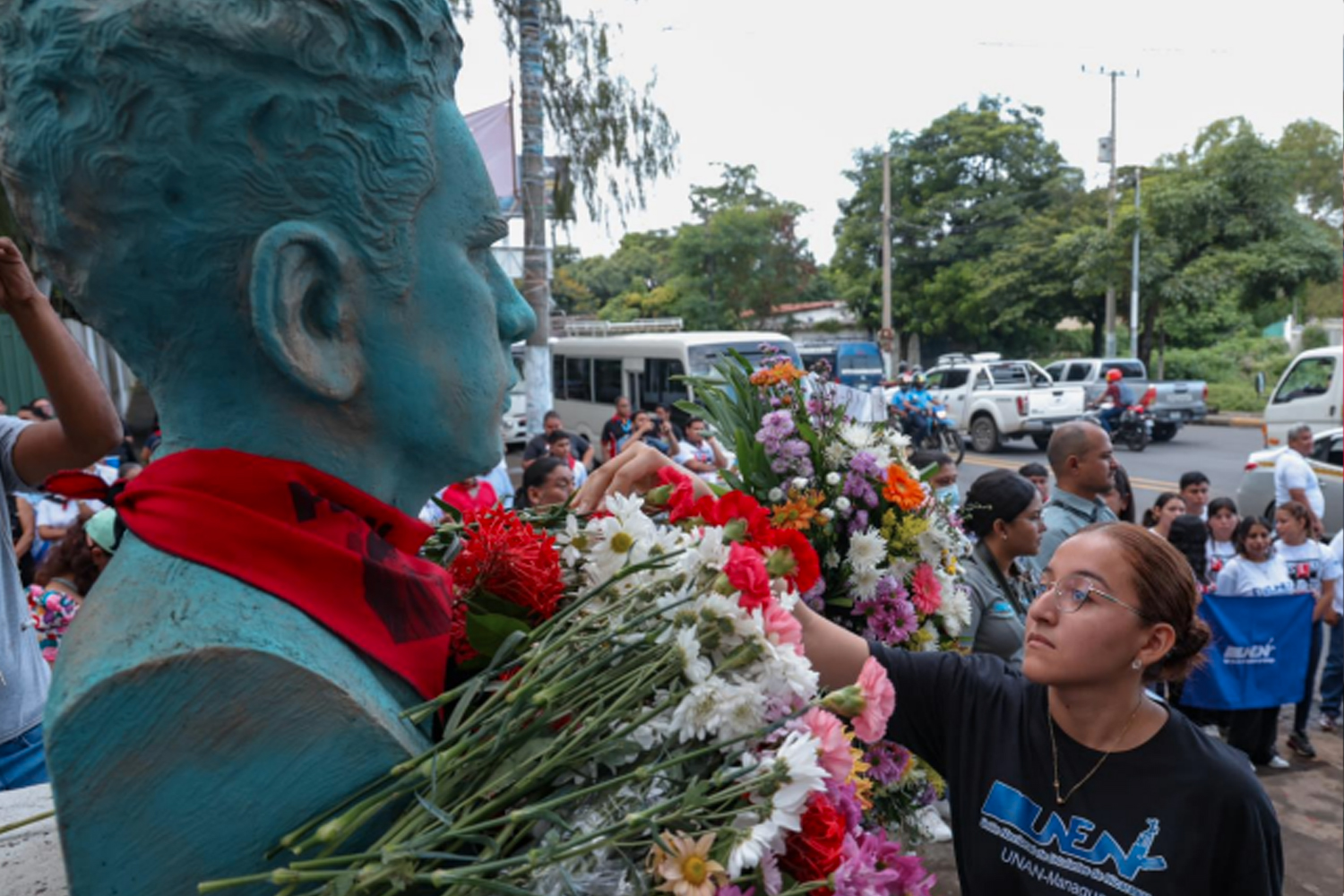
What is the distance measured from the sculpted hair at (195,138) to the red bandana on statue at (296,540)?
6.5 inches

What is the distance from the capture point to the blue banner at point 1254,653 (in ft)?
16.3

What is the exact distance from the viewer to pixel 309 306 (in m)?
1.11

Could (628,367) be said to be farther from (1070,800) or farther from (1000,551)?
(1070,800)

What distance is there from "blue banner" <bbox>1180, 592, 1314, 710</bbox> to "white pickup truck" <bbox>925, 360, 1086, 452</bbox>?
12298 mm

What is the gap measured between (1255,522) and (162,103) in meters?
5.84

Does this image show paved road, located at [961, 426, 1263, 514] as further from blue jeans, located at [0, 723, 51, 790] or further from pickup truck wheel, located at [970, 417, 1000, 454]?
blue jeans, located at [0, 723, 51, 790]

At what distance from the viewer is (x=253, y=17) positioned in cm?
100

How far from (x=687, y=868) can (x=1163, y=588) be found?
129 centimetres

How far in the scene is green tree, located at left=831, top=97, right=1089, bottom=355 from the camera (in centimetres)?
2886

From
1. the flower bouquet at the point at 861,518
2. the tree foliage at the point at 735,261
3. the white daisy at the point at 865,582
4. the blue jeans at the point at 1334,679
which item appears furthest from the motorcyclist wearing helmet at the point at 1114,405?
the tree foliage at the point at 735,261

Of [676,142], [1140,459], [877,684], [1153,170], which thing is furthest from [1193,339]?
[877,684]

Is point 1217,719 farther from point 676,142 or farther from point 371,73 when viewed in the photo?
point 676,142

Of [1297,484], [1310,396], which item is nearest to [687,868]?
[1297,484]

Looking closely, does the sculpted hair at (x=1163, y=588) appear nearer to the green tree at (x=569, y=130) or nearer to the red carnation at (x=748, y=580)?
the red carnation at (x=748, y=580)
